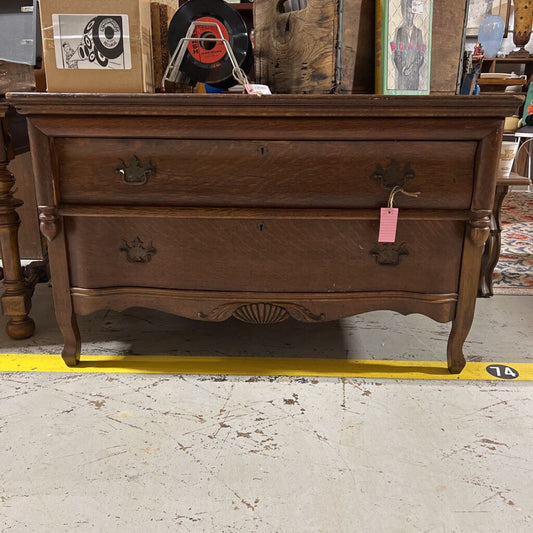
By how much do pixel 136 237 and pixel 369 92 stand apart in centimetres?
82

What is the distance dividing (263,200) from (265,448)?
25.4 inches

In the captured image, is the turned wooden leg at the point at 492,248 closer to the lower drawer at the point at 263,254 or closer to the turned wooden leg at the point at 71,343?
the lower drawer at the point at 263,254

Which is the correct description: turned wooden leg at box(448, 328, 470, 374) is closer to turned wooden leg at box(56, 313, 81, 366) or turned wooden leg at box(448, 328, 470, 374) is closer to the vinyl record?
the vinyl record

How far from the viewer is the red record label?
5.22 ft

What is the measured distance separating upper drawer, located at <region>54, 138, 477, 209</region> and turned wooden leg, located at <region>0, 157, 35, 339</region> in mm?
414

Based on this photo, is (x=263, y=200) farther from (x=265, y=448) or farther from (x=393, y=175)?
(x=265, y=448)

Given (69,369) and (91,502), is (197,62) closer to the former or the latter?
(69,369)

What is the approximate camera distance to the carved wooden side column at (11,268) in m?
1.77

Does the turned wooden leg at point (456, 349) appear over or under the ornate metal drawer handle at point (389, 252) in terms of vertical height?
under

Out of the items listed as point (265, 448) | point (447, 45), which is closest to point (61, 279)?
point (265, 448)

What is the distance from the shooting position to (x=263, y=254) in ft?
5.03

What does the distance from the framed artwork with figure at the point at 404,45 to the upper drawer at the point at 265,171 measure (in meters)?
0.20

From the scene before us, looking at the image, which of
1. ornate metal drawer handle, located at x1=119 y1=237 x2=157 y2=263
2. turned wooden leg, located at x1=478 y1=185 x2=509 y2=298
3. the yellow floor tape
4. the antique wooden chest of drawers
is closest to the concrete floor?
the yellow floor tape

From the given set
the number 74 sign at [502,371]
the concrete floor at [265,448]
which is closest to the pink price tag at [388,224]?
the concrete floor at [265,448]
